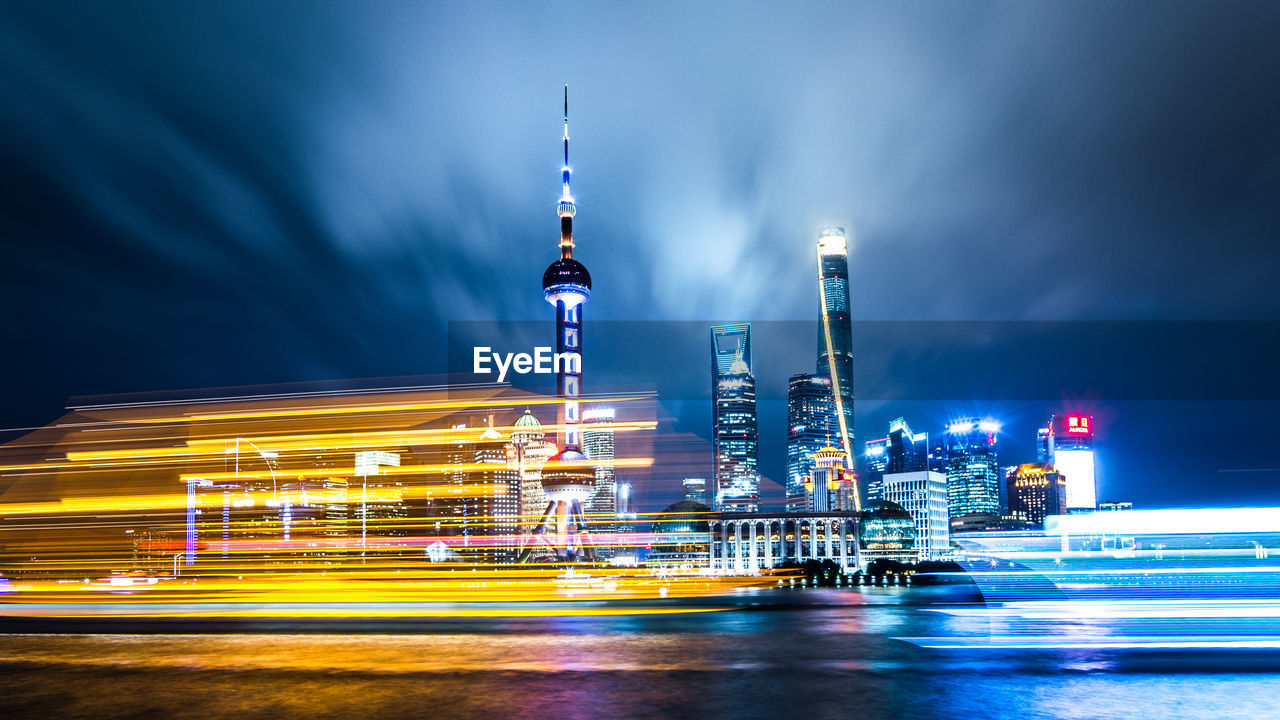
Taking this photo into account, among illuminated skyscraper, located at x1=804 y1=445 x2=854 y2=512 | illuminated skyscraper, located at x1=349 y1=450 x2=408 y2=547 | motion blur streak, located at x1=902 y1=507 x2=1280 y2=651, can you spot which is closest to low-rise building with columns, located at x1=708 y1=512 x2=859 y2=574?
illuminated skyscraper, located at x1=804 y1=445 x2=854 y2=512

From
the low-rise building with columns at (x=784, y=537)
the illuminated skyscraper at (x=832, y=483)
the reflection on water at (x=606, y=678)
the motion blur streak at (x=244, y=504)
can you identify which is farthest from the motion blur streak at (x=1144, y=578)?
the illuminated skyscraper at (x=832, y=483)

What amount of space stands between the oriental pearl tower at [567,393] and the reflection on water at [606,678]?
8615cm

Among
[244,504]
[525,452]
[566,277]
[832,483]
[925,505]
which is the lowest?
[925,505]

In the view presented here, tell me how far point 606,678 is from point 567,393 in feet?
413

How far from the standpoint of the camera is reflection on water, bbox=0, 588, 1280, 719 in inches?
335

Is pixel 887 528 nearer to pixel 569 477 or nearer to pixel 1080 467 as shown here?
pixel 569 477

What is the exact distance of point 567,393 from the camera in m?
136

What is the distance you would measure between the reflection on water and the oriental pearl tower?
283 ft

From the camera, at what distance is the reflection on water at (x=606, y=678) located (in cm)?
850

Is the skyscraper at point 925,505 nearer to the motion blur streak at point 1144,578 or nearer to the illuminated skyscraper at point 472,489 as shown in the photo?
the illuminated skyscraper at point 472,489

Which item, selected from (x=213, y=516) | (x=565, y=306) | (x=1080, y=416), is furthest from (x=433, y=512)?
(x=565, y=306)

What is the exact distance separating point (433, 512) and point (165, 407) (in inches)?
358

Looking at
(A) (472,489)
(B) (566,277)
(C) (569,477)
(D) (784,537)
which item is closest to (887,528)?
(D) (784,537)

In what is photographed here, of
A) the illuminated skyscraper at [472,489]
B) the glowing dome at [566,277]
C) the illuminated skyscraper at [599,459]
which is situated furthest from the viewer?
the glowing dome at [566,277]
